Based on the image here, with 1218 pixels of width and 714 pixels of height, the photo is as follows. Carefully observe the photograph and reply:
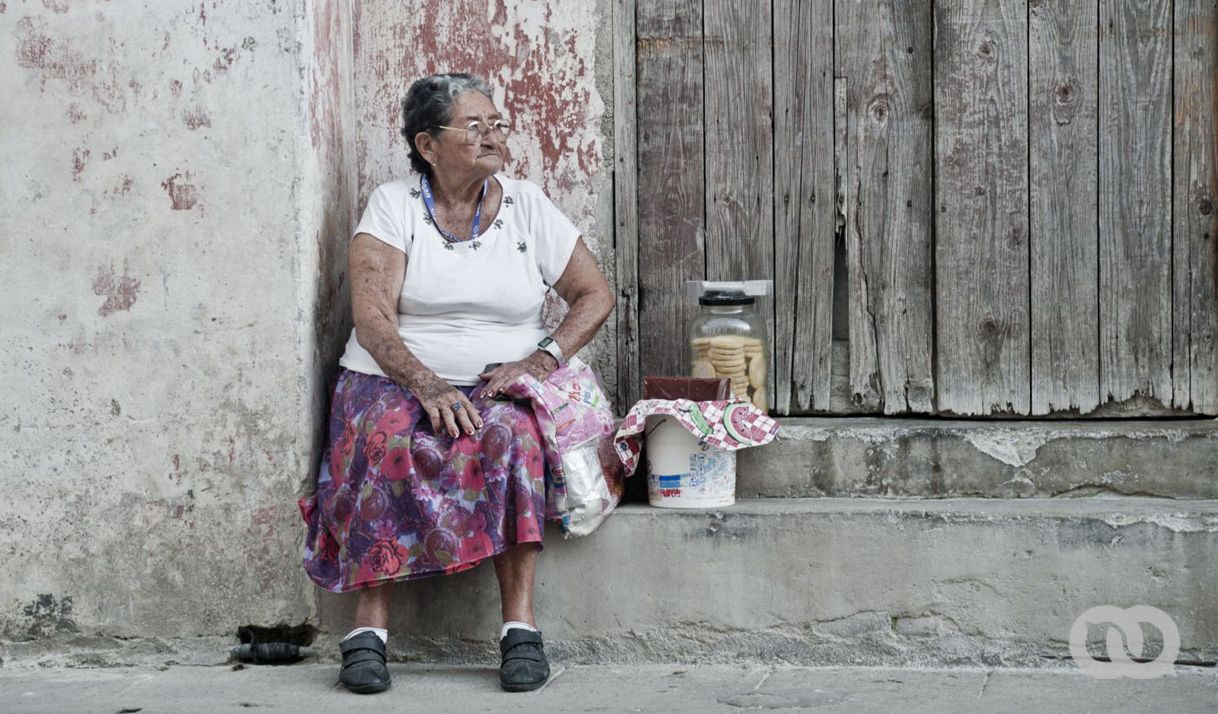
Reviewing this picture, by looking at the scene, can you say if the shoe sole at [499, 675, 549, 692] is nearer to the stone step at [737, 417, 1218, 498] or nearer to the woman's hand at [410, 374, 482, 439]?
the woman's hand at [410, 374, 482, 439]

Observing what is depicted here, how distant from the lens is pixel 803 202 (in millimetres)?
4340

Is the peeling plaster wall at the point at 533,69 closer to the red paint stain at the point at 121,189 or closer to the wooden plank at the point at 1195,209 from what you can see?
the red paint stain at the point at 121,189

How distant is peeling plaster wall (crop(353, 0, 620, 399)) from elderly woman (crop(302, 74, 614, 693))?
187 mm

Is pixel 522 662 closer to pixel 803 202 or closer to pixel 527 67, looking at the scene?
pixel 803 202

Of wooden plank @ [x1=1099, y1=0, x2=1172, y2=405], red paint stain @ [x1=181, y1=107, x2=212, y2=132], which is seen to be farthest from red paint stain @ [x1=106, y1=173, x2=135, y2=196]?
wooden plank @ [x1=1099, y1=0, x2=1172, y2=405]

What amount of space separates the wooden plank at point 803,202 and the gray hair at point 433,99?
34.5 inches

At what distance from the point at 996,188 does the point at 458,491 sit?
174 centimetres

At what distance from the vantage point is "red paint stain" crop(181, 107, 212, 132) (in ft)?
13.1

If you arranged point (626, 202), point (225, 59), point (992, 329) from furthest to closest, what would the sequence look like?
A: point (626, 202)
point (992, 329)
point (225, 59)

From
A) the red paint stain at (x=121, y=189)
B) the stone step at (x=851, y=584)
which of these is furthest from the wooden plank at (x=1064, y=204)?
the red paint stain at (x=121, y=189)

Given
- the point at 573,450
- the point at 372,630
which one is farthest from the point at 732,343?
the point at 372,630

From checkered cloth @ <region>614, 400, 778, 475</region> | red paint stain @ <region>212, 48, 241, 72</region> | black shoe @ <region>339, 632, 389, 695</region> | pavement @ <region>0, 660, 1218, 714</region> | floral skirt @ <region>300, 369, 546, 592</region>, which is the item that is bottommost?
pavement @ <region>0, 660, 1218, 714</region>

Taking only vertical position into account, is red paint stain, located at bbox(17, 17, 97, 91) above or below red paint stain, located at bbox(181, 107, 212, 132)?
above

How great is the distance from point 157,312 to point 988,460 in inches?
89.4
